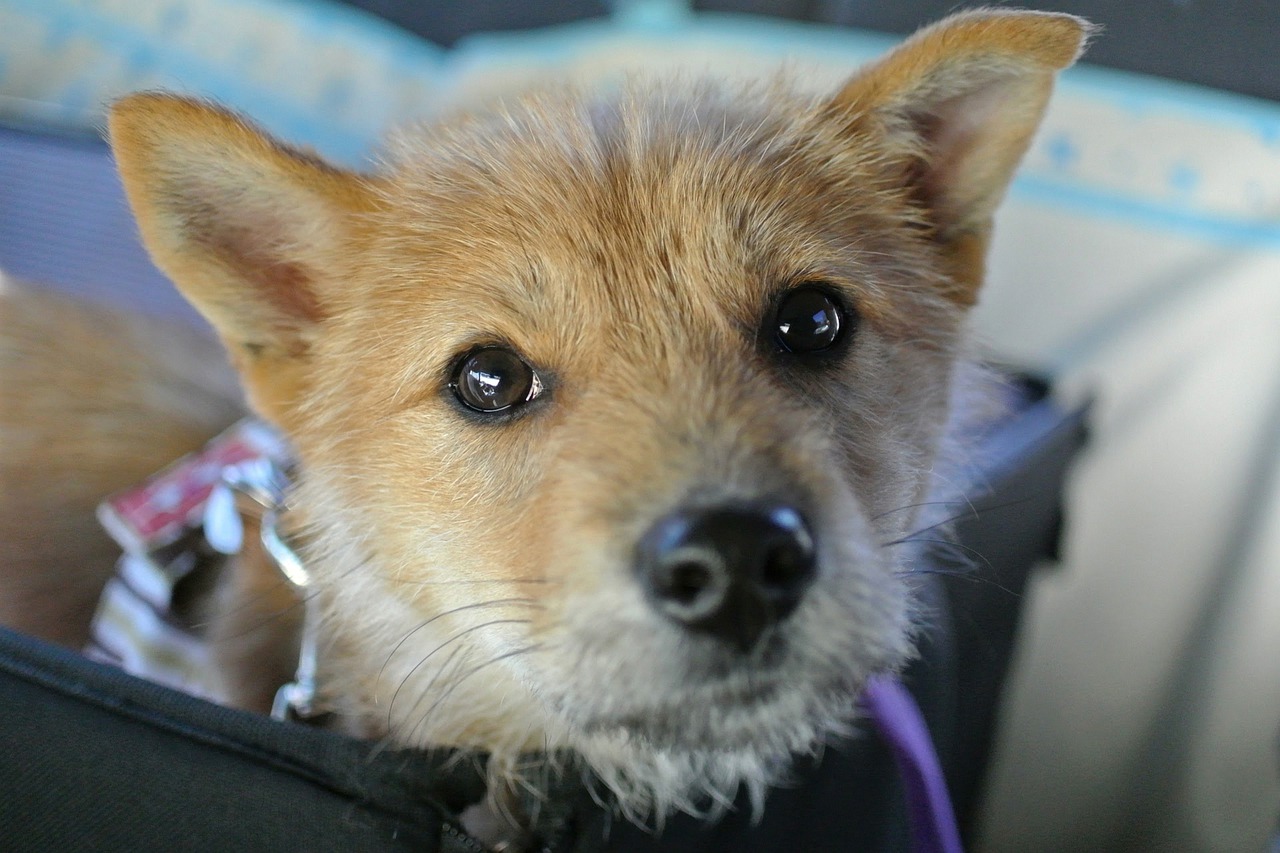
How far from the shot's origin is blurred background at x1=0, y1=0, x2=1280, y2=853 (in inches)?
90.8

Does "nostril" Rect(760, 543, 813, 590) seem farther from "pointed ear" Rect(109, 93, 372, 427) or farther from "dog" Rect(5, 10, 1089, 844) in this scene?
"pointed ear" Rect(109, 93, 372, 427)

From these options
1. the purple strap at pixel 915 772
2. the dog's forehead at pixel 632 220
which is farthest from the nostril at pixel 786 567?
the purple strap at pixel 915 772

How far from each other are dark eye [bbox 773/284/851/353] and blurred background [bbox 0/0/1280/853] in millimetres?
684

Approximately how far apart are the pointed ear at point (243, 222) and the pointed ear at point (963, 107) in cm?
90

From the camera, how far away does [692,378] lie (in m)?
1.23

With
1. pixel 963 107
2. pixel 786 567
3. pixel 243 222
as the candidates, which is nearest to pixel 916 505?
pixel 786 567

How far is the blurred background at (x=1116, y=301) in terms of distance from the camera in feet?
7.57

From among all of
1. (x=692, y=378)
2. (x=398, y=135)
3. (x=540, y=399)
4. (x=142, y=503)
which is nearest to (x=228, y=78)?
(x=398, y=135)

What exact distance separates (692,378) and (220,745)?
716 millimetres

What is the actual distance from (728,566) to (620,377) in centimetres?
38

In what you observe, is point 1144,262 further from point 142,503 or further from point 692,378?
point 142,503

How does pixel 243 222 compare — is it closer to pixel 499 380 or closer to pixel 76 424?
pixel 499 380

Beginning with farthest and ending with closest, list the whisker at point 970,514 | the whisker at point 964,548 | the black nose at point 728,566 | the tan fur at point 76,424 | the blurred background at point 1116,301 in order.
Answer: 1. the blurred background at point 1116,301
2. the tan fur at point 76,424
3. the whisker at point 964,548
4. the whisker at point 970,514
5. the black nose at point 728,566

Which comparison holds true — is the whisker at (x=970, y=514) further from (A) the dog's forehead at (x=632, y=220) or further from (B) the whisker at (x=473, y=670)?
(B) the whisker at (x=473, y=670)
